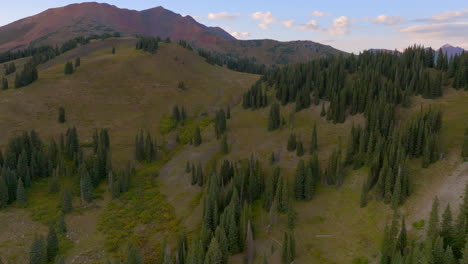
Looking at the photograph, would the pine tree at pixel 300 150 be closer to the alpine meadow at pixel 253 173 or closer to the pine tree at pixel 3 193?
the alpine meadow at pixel 253 173

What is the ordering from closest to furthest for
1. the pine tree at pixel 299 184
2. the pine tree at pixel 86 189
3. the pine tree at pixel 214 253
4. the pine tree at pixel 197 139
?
the pine tree at pixel 214 253
the pine tree at pixel 299 184
the pine tree at pixel 86 189
the pine tree at pixel 197 139

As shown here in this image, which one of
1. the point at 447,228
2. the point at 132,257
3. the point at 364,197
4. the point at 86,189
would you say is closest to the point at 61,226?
the point at 86,189

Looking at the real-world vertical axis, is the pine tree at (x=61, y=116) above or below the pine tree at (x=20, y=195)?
above

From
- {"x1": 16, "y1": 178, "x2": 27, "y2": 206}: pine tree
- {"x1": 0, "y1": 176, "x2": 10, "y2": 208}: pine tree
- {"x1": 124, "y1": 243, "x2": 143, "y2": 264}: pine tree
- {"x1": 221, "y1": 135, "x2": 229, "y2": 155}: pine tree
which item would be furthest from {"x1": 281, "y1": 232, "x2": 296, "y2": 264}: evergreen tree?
{"x1": 0, "y1": 176, "x2": 10, "y2": 208}: pine tree

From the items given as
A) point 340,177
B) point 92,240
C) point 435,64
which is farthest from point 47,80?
point 435,64

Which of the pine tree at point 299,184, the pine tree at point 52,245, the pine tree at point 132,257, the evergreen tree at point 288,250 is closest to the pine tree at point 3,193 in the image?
the pine tree at point 52,245

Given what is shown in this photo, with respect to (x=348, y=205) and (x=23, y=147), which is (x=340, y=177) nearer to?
(x=348, y=205)

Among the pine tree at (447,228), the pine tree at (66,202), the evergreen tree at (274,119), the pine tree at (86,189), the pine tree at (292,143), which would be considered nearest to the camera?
the pine tree at (447,228)
